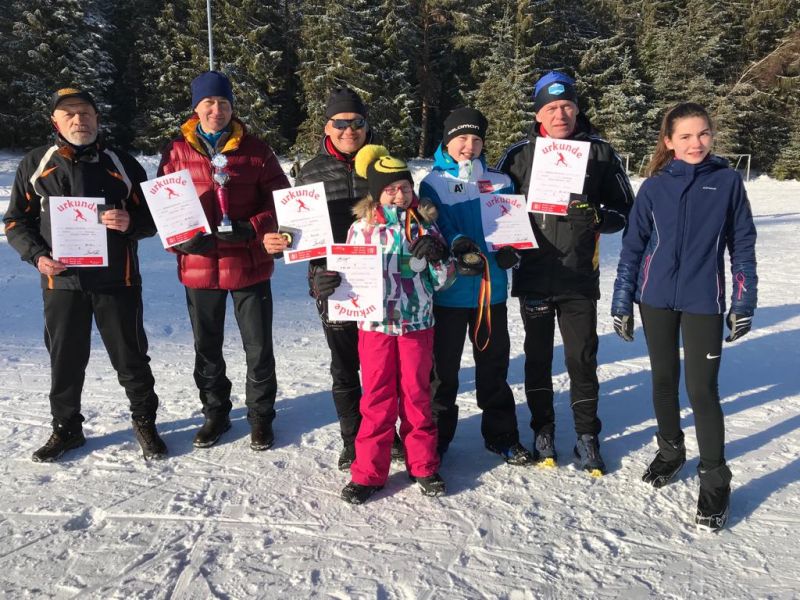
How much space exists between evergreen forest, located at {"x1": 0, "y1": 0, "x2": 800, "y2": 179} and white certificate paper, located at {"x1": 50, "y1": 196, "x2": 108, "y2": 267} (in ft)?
85.4

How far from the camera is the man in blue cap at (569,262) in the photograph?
3.42m

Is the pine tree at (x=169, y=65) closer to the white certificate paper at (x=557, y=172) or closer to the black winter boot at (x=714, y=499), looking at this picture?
the white certificate paper at (x=557, y=172)

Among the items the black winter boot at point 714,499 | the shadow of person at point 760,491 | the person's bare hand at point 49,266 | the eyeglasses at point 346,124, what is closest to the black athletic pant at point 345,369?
the eyeglasses at point 346,124

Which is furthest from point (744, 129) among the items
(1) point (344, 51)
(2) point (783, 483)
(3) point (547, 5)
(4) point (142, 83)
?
(2) point (783, 483)

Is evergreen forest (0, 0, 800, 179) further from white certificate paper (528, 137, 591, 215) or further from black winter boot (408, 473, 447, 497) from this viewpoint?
black winter boot (408, 473, 447, 497)

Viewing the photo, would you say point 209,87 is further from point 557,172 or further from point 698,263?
point 698,263

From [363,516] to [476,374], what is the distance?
3.51 feet

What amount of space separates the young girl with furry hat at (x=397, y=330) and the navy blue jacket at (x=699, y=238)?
1118mm

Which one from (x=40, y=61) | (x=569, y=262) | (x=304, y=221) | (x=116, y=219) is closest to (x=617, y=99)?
(x=40, y=61)

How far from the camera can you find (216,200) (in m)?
3.62

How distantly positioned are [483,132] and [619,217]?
93 centimetres

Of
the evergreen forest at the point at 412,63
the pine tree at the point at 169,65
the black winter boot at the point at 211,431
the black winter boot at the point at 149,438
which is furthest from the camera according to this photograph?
the pine tree at the point at 169,65

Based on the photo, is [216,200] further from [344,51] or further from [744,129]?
[744,129]

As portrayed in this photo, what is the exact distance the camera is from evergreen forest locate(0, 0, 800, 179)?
29750 mm
